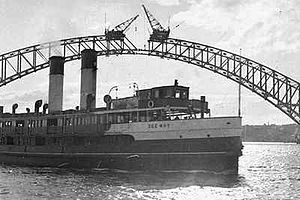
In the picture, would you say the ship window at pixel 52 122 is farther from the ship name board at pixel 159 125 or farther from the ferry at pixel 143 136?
the ship name board at pixel 159 125

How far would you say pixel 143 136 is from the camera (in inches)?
1889

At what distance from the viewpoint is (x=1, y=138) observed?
219 feet

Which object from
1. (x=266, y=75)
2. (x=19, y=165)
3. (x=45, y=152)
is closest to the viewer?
(x=45, y=152)

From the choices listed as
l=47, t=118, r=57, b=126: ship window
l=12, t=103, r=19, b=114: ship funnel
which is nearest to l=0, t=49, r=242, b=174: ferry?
l=47, t=118, r=57, b=126: ship window

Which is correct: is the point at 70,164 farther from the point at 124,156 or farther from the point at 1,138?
the point at 1,138

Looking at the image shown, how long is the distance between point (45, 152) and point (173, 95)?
18.4 m

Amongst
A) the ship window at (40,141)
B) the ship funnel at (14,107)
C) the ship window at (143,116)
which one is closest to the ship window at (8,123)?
the ship funnel at (14,107)

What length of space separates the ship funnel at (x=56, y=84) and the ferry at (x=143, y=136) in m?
6.97

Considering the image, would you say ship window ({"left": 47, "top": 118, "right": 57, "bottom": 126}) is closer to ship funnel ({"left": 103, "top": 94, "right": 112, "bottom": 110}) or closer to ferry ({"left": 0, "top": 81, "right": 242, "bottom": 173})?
ferry ({"left": 0, "top": 81, "right": 242, "bottom": 173})

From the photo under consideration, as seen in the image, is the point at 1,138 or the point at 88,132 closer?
the point at 88,132

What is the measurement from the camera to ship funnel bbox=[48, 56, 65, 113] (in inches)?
2655

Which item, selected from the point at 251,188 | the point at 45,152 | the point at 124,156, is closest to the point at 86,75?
the point at 45,152

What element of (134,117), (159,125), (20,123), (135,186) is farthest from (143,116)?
(20,123)

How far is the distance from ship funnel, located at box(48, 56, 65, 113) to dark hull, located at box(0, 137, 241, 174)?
14592 millimetres
